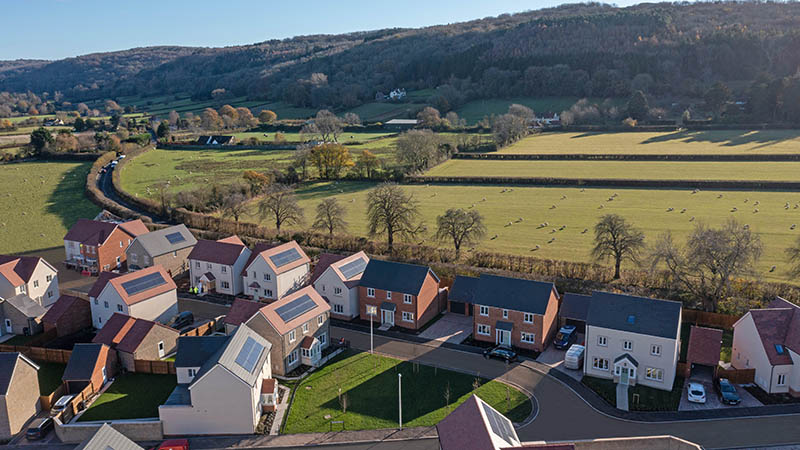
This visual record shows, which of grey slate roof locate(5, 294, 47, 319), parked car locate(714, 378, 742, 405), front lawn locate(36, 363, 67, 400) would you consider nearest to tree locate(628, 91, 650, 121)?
parked car locate(714, 378, 742, 405)

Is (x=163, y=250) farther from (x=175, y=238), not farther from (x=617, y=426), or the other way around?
(x=617, y=426)

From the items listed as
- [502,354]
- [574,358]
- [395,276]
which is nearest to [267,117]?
[395,276]

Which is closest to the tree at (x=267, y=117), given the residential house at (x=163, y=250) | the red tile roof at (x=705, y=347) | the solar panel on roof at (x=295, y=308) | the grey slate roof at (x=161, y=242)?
the grey slate roof at (x=161, y=242)

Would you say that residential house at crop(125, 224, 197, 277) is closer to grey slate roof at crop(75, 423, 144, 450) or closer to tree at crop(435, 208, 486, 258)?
tree at crop(435, 208, 486, 258)

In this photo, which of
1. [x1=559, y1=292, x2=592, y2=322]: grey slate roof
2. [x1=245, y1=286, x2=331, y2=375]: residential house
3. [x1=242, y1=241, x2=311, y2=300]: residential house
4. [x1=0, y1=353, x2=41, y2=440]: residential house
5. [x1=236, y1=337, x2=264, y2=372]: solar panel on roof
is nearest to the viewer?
[x1=0, y1=353, x2=41, y2=440]: residential house

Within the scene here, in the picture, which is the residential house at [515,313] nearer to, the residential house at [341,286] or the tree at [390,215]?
the residential house at [341,286]

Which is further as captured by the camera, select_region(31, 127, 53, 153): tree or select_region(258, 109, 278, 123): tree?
select_region(258, 109, 278, 123): tree

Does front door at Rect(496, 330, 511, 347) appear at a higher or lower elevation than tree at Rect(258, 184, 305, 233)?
lower

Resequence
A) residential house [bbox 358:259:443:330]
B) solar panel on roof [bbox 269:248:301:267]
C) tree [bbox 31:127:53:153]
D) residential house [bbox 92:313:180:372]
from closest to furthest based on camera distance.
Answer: residential house [bbox 92:313:180:372]
residential house [bbox 358:259:443:330]
solar panel on roof [bbox 269:248:301:267]
tree [bbox 31:127:53:153]
